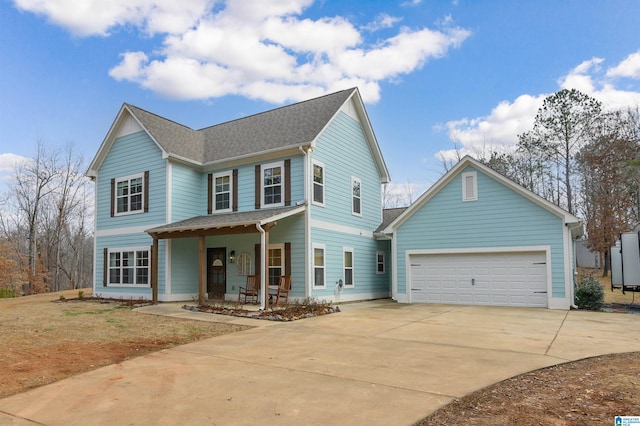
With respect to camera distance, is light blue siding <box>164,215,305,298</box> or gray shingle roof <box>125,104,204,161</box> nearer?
light blue siding <box>164,215,305,298</box>

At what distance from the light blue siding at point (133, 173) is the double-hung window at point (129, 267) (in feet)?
3.51

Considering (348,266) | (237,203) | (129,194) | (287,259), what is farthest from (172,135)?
(348,266)

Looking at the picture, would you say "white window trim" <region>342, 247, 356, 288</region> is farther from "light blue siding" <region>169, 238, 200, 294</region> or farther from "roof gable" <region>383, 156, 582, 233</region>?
"light blue siding" <region>169, 238, 200, 294</region>

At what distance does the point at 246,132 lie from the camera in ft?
56.8

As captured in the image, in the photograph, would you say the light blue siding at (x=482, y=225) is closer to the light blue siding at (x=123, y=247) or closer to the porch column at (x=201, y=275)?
the porch column at (x=201, y=275)

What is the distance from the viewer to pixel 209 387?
17.2ft

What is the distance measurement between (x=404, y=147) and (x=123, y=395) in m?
22.4

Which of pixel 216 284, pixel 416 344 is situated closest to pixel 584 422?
pixel 416 344

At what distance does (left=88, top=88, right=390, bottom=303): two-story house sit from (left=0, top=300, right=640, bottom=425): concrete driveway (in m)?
5.01

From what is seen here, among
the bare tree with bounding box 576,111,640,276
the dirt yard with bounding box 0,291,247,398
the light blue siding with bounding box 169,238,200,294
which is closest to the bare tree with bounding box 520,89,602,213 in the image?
the bare tree with bounding box 576,111,640,276

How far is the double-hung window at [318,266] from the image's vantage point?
14469 millimetres

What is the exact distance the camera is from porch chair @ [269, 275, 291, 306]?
13.4m

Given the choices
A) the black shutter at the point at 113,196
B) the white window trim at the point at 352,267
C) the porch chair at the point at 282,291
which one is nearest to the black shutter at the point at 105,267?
the black shutter at the point at 113,196

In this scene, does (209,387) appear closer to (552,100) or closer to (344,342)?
(344,342)
